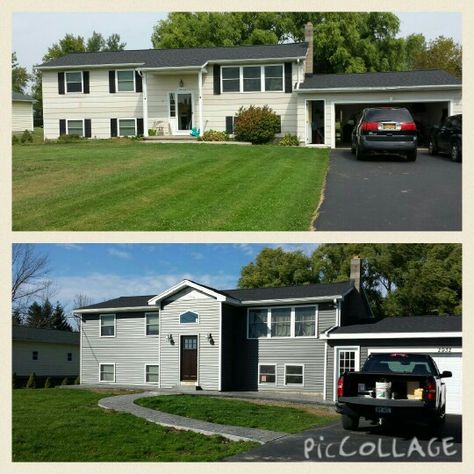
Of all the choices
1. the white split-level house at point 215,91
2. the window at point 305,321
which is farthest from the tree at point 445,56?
the window at point 305,321

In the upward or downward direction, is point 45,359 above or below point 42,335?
below

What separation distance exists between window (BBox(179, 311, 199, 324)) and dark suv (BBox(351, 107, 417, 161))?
8.85 m

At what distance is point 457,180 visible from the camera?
766 inches

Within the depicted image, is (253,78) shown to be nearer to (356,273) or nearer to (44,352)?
(356,273)

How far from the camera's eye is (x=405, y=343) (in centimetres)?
2122

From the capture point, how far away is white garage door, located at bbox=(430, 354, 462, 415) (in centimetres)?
1981

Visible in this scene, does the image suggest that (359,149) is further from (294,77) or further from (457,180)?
(294,77)

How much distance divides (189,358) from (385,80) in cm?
1646

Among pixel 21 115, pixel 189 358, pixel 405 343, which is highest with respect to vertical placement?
pixel 21 115

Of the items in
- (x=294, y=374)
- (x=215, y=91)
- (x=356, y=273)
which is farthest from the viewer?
(x=215, y=91)

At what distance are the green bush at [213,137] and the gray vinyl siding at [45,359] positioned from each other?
1509 cm

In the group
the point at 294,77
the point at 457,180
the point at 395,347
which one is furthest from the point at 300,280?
the point at 457,180

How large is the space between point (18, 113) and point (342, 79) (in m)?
28.7

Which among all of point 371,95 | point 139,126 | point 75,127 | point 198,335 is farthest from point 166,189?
point 75,127
